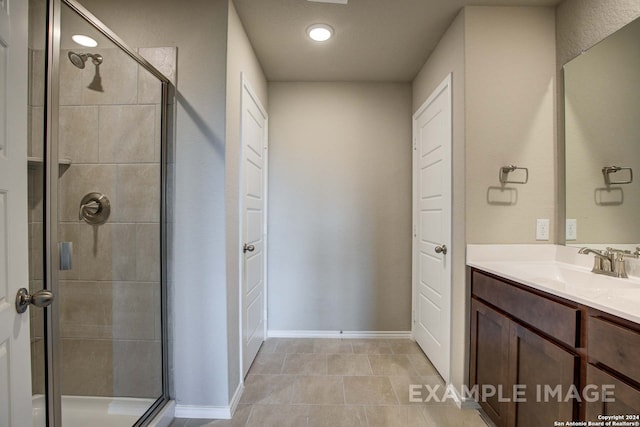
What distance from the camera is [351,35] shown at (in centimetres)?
198

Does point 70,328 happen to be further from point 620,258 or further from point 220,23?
point 620,258

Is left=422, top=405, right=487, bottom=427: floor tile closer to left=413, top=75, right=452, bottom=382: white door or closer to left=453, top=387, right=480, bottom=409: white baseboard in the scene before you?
left=453, top=387, right=480, bottom=409: white baseboard

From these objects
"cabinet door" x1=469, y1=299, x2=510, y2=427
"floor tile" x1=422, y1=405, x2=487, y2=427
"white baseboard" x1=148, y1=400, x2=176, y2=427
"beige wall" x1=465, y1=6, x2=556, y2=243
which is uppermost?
"beige wall" x1=465, y1=6, x2=556, y2=243

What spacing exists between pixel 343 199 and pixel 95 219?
187 cm

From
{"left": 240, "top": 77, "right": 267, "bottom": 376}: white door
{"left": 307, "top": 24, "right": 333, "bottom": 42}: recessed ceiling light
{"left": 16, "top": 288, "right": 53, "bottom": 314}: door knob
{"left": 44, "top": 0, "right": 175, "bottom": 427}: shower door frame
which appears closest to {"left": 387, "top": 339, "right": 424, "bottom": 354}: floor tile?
{"left": 240, "top": 77, "right": 267, "bottom": 376}: white door

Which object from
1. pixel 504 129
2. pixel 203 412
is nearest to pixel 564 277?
pixel 504 129

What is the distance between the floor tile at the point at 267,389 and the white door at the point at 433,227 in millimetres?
1096

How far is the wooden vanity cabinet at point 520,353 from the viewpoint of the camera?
105 centimetres

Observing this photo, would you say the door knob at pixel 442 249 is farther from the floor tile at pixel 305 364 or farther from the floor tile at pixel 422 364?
the floor tile at pixel 305 364

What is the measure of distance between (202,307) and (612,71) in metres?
2.51

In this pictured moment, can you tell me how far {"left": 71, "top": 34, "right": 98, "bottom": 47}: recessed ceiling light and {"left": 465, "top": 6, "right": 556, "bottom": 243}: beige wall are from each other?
6.56ft

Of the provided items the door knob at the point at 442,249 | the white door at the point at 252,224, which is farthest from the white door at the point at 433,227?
the white door at the point at 252,224

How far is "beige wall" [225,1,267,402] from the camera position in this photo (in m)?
1.63

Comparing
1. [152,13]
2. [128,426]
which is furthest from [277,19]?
[128,426]
